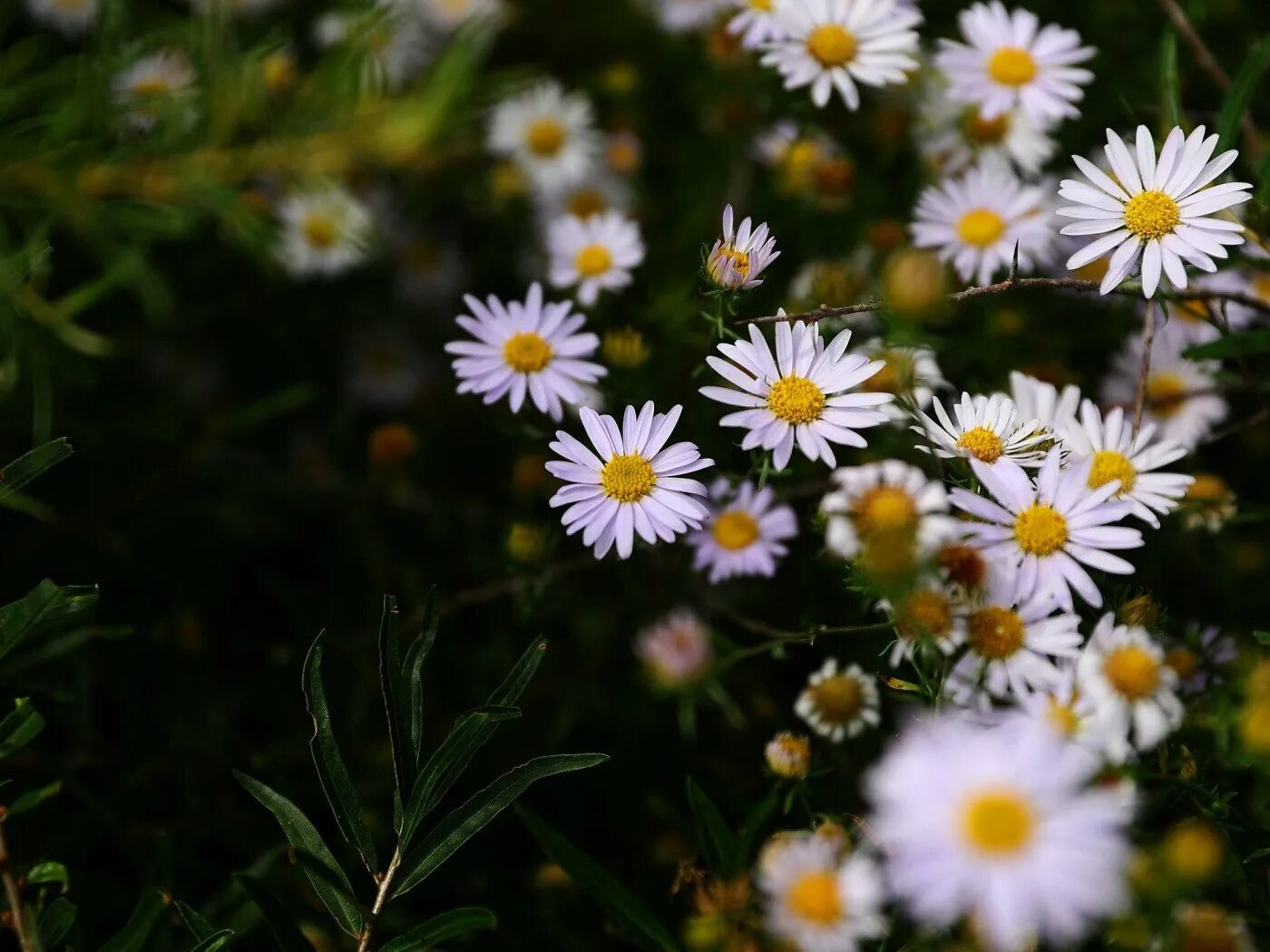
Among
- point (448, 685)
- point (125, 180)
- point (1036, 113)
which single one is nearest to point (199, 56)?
point (125, 180)

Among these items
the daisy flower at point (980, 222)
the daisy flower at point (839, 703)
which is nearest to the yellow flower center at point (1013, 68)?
the daisy flower at point (980, 222)

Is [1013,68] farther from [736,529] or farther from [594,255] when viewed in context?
[736,529]

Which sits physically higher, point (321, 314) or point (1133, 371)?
point (1133, 371)

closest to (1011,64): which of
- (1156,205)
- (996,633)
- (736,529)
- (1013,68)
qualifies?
(1013,68)

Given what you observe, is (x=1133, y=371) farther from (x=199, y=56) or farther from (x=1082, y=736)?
(x=199, y=56)

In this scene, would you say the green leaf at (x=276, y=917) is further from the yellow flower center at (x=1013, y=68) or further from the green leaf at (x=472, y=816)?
the yellow flower center at (x=1013, y=68)

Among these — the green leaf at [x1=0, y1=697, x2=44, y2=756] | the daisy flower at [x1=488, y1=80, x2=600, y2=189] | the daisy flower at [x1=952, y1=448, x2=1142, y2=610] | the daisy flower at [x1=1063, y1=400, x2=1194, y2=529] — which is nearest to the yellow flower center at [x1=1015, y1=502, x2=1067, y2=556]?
the daisy flower at [x1=952, y1=448, x2=1142, y2=610]

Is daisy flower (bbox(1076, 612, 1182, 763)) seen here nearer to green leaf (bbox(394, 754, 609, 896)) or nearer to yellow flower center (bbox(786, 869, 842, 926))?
yellow flower center (bbox(786, 869, 842, 926))
